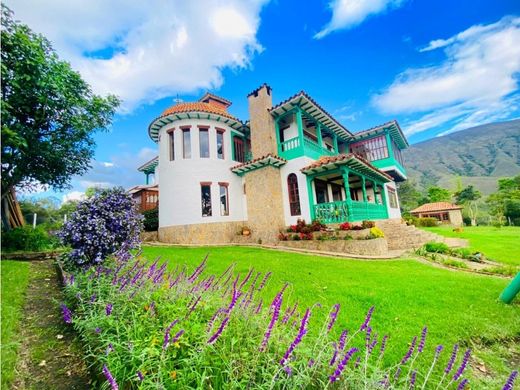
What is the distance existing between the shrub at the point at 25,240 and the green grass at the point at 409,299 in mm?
8559

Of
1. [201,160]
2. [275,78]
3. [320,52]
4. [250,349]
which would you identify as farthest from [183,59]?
[250,349]

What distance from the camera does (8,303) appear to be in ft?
13.9

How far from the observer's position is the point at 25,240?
1073 cm

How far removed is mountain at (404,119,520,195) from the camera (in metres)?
92.9

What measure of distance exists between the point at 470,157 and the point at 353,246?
150881 millimetres

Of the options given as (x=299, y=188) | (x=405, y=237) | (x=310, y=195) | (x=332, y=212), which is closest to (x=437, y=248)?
(x=405, y=237)

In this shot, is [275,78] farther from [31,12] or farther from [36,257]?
[36,257]

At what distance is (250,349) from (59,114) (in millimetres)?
11831

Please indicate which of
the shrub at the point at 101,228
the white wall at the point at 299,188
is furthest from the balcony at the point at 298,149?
the shrub at the point at 101,228

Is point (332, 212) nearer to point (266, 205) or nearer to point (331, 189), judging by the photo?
point (266, 205)

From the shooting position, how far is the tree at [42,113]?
7.10 meters

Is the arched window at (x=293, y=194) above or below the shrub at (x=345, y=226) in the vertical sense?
above

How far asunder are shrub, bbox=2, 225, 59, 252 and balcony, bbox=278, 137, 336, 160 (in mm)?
12385

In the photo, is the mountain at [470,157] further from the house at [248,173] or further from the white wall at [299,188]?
the white wall at [299,188]
